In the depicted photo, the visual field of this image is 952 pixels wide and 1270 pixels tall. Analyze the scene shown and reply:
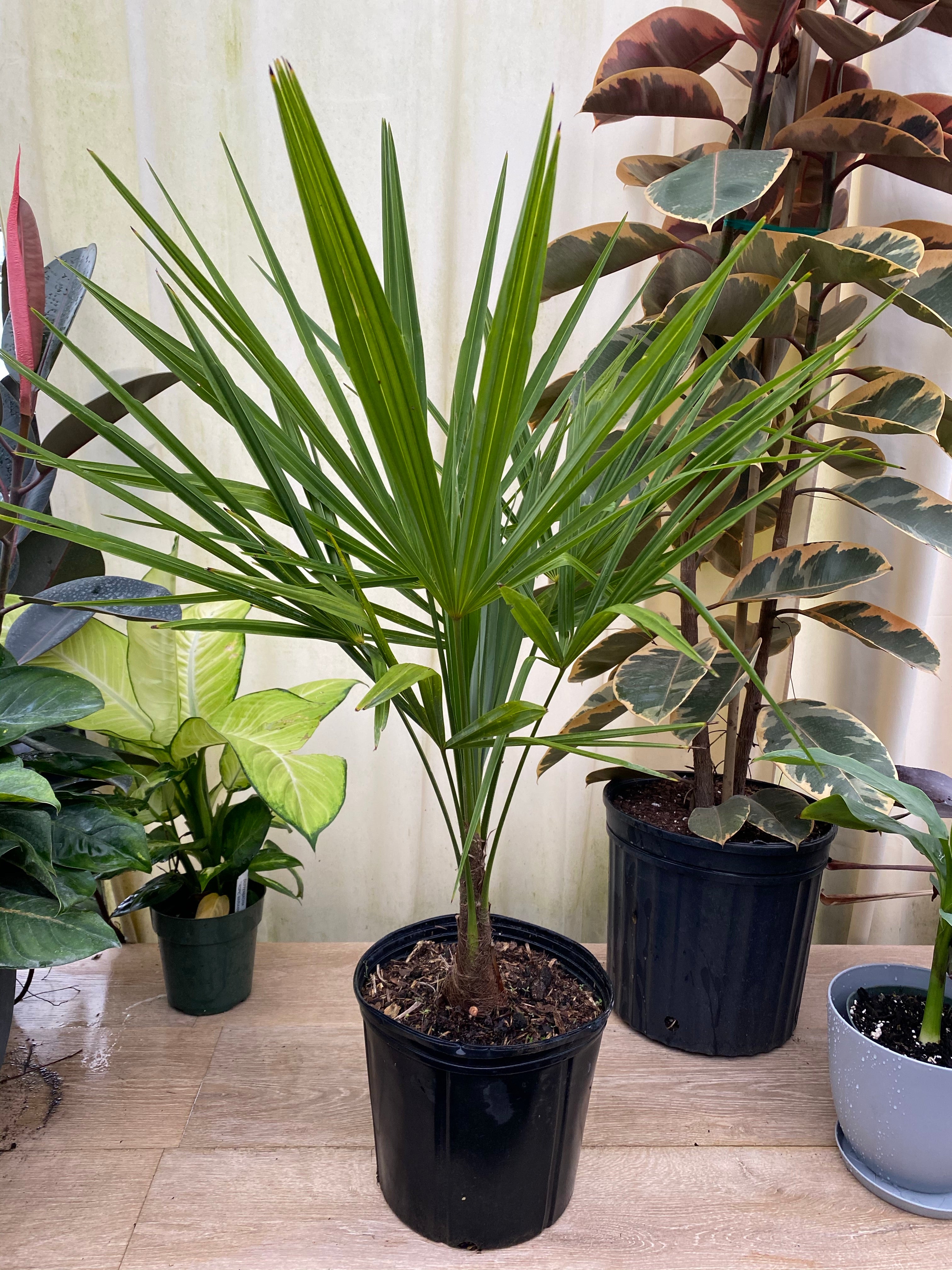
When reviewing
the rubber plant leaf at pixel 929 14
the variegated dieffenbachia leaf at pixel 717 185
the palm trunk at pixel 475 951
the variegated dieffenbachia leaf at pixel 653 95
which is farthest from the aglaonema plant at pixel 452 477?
the rubber plant leaf at pixel 929 14

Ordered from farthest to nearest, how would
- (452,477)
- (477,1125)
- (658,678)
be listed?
(658,678)
(477,1125)
(452,477)

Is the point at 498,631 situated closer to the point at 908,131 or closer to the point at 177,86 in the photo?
the point at 908,131

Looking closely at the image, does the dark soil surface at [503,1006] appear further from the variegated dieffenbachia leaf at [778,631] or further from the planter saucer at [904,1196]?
the variegated dieffenbachia leaf at [778,631]

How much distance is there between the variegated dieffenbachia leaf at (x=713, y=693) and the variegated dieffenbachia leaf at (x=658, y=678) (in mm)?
21

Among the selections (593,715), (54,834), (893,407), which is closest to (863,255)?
(893,407)

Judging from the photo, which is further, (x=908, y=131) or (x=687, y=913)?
(x=687, y=913)

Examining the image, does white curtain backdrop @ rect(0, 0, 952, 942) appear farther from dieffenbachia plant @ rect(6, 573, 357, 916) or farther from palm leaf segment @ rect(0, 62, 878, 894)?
palm leaf segment @ rect(0, 62, 878, 894)

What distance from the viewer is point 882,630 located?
3.33 ft

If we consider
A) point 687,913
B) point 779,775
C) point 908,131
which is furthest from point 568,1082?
point 908,131

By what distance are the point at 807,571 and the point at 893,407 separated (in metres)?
0.20

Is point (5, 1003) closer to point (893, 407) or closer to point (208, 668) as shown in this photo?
point (208, 668)

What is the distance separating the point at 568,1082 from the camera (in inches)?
29.8

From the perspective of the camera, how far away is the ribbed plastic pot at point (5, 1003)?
0.86m

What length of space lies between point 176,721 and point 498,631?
0.50m
